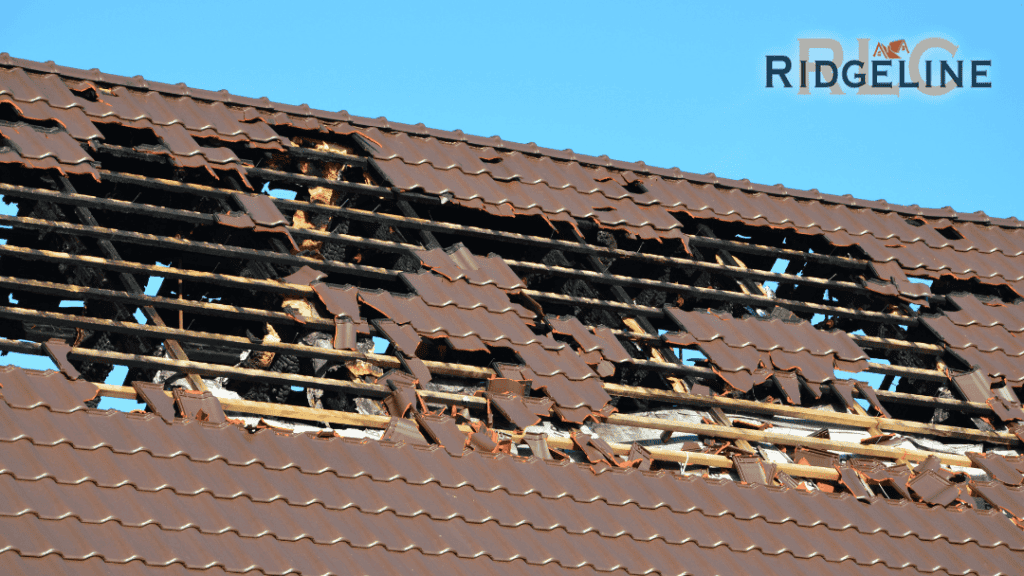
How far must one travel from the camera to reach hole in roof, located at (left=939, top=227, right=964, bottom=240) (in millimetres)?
11672

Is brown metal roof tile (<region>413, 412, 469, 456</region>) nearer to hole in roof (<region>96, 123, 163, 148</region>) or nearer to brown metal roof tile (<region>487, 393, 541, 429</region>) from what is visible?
brown metal roof tile (<region>487, 393, 541, 429</region>)

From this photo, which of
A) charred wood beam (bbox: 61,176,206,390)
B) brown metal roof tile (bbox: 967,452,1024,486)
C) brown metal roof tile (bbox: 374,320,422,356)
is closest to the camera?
charred wood beam (bbox: 61,176,206,390)

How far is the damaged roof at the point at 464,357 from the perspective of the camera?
21.7 feet

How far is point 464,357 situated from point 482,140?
250cm

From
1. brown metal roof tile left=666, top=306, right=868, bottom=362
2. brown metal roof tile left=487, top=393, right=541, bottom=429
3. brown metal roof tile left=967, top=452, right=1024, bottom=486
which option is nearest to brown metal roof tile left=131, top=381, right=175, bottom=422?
brown metal roof tile left=487, top=393, right=541, bottom=429

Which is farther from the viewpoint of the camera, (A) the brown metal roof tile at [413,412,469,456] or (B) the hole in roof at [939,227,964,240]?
(B) the hole in roof at [939,227,964,240]

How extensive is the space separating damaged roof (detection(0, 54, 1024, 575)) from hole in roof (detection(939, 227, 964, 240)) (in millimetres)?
79

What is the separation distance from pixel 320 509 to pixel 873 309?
6.20 meters

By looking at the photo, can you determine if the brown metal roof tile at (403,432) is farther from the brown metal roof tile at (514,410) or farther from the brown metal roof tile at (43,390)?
the brown metal roof tile at (43,390)

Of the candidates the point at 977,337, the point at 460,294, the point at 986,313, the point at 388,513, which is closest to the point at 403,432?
the point at 388,513

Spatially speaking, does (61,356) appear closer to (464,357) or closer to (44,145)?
(44,145)

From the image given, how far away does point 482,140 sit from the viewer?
1072cm

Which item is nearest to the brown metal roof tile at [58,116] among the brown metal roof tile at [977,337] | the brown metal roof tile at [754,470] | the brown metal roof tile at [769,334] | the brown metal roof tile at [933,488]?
the brown metal roof tile at [769,334]

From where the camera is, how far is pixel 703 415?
922cm
